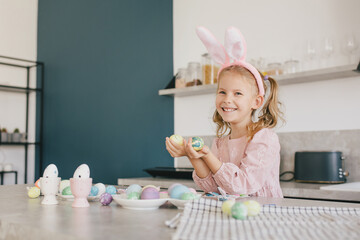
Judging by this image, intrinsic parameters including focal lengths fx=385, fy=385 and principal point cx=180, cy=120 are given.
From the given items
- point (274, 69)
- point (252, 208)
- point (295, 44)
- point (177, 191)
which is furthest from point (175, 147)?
point (295, 44)

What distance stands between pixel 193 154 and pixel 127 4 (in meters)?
2.69

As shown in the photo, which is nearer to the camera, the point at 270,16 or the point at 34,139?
the point at 270,16

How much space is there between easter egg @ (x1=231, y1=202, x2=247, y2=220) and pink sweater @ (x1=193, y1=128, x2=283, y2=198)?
1.54ft

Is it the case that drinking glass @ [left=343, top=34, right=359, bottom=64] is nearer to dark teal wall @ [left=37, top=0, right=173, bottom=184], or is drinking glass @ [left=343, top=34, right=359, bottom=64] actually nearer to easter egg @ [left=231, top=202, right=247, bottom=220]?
dark teal wall @ [left=37, top=0, right=173, bottom=184]

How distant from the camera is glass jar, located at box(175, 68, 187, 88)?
293 centimetres

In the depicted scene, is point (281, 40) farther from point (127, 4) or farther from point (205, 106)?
point (127, 4)

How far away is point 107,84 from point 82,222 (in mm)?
2917

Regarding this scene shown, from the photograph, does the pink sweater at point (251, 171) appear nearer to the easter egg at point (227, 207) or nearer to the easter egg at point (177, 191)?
the easter egg at point (177, 191)

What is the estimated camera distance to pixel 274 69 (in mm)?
2480

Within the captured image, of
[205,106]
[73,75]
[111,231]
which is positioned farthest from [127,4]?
[111,231]

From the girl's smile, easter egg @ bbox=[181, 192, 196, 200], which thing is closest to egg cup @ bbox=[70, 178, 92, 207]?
easter egg @ bbox=[181, 192, 196, 200]

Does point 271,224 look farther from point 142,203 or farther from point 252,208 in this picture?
point 142,203

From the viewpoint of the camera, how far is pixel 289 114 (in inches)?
100

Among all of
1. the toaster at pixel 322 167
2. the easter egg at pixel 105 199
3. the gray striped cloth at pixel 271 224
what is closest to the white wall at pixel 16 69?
the toaster at pixel 322 167
